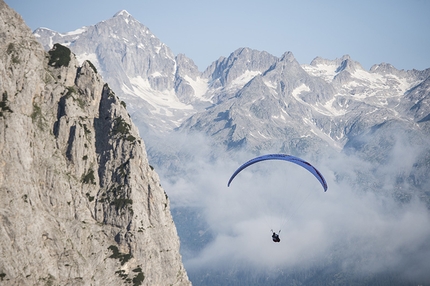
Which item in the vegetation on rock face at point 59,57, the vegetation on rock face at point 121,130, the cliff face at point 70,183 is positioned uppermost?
the vegetation on rock face at point 59,57

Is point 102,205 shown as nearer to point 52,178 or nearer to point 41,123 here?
point 52,178

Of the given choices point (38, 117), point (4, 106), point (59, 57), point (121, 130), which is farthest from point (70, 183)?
point (59, 57)

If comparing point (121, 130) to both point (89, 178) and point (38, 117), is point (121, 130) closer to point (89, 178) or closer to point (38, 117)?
point (89, 178)

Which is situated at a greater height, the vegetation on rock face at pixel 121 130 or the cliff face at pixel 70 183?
the vegetation on rock face at pixel 121 130

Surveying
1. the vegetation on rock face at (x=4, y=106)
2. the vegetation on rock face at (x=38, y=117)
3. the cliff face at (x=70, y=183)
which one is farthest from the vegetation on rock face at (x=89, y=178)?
the vegetation on rock face at (x=4, y=106)

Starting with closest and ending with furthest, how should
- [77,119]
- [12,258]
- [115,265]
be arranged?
[12,258] → [115,265] → [77,119]

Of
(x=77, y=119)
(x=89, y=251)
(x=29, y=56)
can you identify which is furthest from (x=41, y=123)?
(x=89, y=251)

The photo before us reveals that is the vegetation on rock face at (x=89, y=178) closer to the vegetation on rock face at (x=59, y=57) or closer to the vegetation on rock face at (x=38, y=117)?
the vegetation on rock face at (x=38, y=117)

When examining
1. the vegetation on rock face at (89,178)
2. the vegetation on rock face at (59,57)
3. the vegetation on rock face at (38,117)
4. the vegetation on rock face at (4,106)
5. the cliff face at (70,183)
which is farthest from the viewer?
the vegetation on rock face at (59,57)
